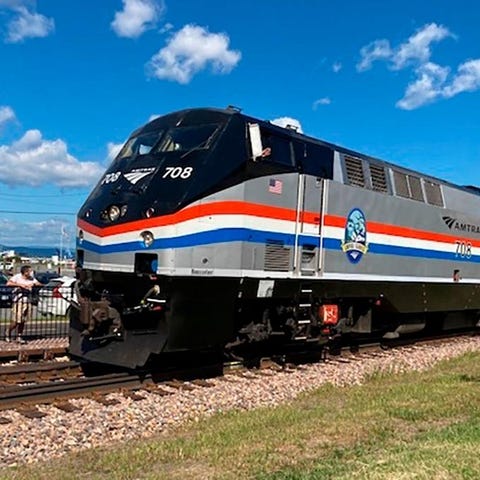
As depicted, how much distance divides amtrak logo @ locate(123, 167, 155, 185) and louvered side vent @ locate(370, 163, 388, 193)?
16.4ft

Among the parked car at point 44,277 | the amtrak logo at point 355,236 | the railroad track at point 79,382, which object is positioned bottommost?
the railroad track at point 79,382

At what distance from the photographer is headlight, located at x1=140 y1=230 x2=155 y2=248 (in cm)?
884

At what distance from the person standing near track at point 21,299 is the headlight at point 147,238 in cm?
649

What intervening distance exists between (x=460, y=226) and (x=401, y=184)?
3289mm

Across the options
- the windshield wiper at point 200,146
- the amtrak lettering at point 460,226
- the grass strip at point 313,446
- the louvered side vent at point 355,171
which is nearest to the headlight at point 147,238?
the windshield wiper at point 200,146

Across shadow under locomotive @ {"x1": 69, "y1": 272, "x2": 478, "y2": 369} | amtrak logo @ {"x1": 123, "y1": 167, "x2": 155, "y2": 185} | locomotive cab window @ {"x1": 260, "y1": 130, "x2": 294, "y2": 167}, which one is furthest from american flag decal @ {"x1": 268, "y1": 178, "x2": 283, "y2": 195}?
amtrak logo @ {"x1": 123, "y1": 167, "x2": 155, "y2": 185}

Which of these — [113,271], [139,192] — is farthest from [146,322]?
[139,192]

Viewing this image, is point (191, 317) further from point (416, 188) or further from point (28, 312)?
point (28, 312)

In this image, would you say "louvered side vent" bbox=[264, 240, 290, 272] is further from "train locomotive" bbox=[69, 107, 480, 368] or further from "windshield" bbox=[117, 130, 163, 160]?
"windshield" bbox=[117, 130, 163, 160]

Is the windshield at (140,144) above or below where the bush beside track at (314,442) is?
above

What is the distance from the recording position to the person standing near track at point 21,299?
1434cm

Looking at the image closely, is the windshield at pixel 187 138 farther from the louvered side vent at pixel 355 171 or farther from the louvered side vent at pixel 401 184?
the louvered side vent at pixel 401 184

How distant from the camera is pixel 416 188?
46.7ft

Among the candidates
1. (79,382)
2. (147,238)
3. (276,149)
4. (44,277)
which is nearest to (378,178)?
(276,149)
